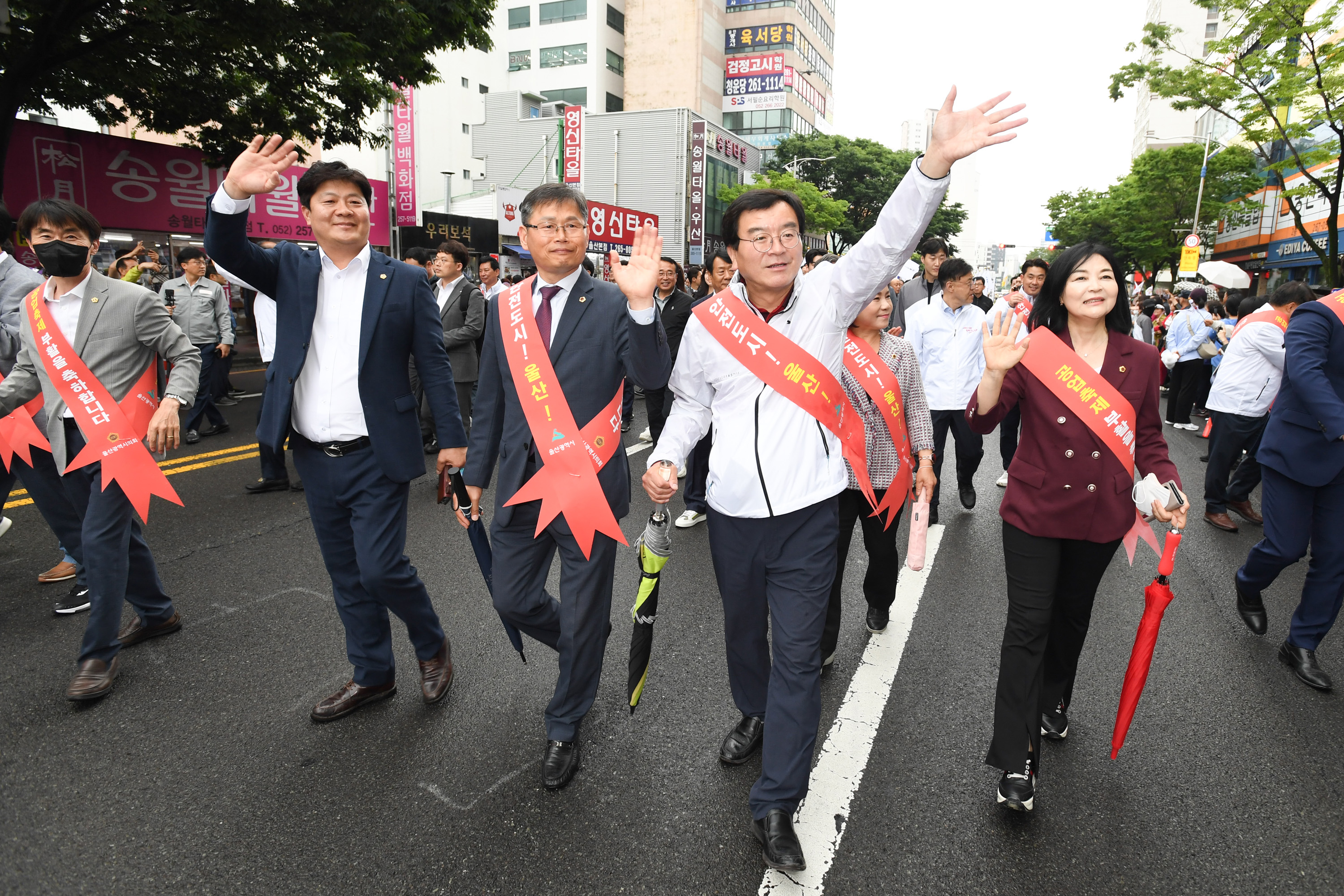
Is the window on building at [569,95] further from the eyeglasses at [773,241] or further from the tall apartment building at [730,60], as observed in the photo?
the eyeglasses at [773,241]

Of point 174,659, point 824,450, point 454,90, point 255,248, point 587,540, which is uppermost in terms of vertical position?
point 454,90

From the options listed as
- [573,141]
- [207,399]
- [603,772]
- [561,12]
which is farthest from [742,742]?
[561,12]

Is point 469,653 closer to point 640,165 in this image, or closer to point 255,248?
point 255,248

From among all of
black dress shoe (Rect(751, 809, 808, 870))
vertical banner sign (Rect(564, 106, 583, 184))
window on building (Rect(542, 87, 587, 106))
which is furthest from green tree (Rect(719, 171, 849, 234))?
black dress shoe (Rect(751, 809, 808, 870))

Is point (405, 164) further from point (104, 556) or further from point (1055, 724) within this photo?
point (1055, 724)

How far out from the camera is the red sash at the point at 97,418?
321cm

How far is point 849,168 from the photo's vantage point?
154ft

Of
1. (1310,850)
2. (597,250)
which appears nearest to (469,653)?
(1310,850)

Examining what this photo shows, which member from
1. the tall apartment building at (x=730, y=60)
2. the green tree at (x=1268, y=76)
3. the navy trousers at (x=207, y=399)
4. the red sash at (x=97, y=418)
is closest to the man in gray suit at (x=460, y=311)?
the navy trousers at (x=207, y=399)

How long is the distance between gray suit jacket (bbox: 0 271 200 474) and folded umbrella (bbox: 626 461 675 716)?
6.61 ft

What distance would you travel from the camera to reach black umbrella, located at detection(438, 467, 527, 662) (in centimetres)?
297

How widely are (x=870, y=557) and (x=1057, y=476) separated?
1302 millimetres

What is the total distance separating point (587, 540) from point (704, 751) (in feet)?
2.85

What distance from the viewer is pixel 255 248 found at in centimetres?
277
